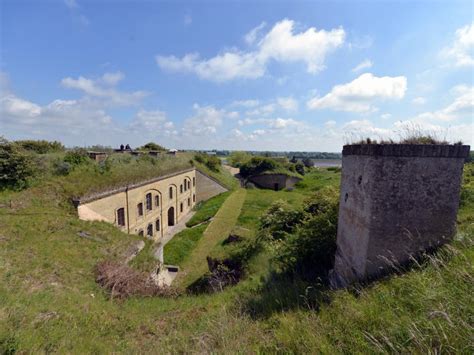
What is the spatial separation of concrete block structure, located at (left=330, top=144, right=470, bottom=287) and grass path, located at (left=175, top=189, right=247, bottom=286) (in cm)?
962

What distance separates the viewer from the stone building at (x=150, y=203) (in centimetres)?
1263

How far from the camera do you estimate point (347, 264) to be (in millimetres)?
5551

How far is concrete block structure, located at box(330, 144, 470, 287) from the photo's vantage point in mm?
4328

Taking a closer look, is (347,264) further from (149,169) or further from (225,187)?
(225,187)

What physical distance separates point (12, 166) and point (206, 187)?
2169 cm

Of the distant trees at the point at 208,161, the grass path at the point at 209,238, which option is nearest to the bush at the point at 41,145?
the grass path at the point at 209,238

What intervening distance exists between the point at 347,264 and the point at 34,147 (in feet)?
71.9

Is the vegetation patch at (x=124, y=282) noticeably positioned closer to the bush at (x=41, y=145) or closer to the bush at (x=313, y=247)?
the bush at (x=313, y=247)

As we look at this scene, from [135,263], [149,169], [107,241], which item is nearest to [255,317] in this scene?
[135,263]

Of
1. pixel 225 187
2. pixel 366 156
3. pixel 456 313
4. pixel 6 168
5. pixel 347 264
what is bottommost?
pixel 225 187

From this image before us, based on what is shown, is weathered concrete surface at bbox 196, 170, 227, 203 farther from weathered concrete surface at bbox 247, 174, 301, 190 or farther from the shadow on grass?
the shadow on grass

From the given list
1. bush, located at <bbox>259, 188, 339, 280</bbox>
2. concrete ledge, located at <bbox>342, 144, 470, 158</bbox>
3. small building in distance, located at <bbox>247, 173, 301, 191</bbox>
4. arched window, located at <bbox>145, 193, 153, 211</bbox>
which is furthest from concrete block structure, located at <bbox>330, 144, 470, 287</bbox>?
small building in distance, located at <bbox>247, 173, 301, 191</bbox>

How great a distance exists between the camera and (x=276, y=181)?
42.2 meters

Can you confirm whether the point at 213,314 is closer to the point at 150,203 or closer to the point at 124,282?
the point at 124,282
